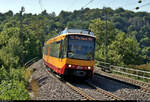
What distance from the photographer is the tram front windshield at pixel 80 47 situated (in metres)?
15.2

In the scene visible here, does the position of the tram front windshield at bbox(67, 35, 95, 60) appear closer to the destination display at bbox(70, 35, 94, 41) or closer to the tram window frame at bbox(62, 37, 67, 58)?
the destination display at bbox(70, 35, 94, 41)

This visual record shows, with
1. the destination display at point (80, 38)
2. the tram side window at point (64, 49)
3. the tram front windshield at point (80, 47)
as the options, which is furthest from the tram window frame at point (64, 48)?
the destination display at point (80, 38)

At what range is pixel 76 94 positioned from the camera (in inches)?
474

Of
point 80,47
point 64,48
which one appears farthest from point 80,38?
point 64,48

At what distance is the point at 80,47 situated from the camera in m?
15.3

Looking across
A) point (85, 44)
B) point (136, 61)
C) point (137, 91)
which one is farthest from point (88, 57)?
point (136, 61)

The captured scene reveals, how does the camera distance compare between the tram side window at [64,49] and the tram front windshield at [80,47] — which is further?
the tram side window at [64,49]

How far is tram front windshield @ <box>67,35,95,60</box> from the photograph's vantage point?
50.0 feet

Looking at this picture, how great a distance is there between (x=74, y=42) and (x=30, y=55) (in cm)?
4832

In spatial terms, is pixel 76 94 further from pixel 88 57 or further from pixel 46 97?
pixel 88 57

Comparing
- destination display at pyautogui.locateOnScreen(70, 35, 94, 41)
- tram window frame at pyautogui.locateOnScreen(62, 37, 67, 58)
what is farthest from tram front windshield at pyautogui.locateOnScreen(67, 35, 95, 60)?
tram window frame at pyautogui.locateOnScreen(62, 37, 67, 58)

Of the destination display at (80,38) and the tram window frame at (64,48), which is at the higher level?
the destination display at (80,38)

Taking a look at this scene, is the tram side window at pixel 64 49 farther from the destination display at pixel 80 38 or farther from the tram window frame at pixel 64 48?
the destination display at pixel 80 38

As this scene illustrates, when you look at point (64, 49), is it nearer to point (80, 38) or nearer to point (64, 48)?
point (64, 48)
